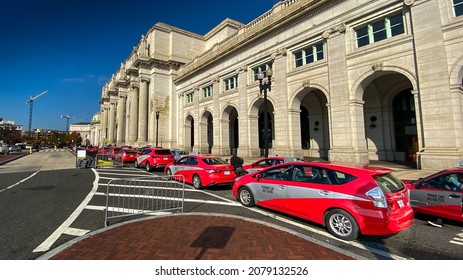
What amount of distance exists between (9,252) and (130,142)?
A: 4610 cm

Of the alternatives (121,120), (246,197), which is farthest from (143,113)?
(246,197)

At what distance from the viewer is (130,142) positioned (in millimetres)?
46906

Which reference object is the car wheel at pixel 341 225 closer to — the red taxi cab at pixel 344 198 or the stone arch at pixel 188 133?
the red taxi cab at pixel 344 198

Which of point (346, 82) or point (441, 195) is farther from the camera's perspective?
point (346, 82)

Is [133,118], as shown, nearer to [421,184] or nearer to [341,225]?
[341,225]

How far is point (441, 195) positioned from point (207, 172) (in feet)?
25.0

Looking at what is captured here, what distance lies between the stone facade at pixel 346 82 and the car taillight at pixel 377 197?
8983 mm

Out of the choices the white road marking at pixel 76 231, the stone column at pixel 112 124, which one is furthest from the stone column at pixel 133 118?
the white road marking at pixel 76 231

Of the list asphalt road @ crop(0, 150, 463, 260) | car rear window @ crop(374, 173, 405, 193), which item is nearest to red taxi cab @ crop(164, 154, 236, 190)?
asphalt road @ crop(0, 150, 463, 260)

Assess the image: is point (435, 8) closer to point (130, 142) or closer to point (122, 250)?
point (122, 250)

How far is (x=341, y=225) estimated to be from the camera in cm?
492

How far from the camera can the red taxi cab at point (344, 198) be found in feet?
14.8

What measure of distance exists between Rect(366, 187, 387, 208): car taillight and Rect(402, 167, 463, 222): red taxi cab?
2.48m
